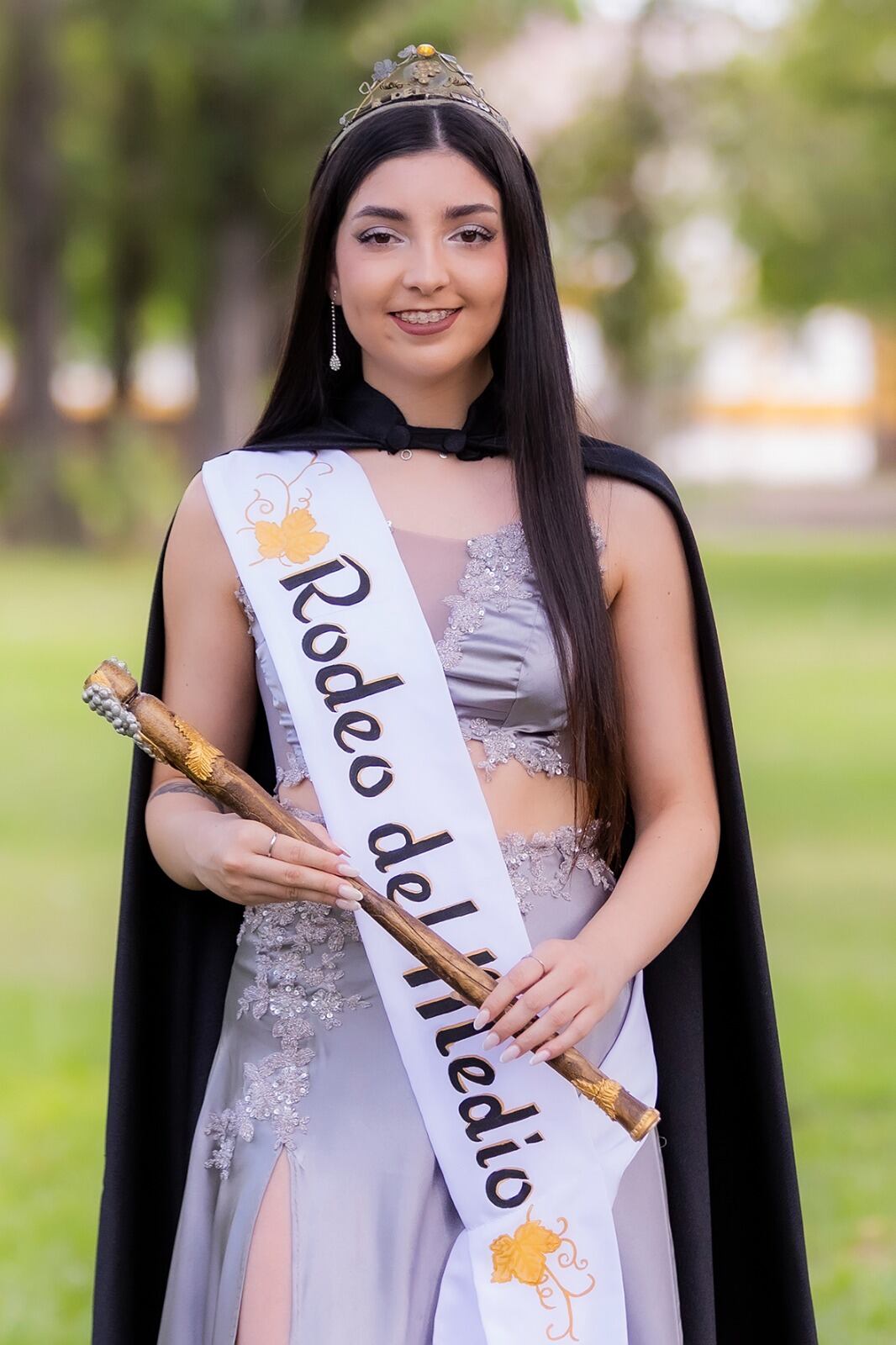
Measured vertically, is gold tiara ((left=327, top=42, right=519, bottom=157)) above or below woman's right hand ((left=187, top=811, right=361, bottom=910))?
above

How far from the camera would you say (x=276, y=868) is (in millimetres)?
2104

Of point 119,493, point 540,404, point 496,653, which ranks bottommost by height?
point 496,653

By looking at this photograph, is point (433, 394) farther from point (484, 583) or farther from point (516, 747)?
→ point (516, 747)

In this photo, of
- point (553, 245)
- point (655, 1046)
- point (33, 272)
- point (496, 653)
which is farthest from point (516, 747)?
point (33, 272)

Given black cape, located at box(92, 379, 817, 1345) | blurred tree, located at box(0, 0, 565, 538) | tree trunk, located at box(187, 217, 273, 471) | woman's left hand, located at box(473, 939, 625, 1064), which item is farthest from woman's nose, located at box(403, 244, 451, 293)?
tree trunk, located at box(187, 217, 273, 471)

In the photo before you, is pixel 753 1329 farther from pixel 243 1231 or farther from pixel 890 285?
pixel 890 285

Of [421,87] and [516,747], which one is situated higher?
[421,87]

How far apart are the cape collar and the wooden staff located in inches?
21.6

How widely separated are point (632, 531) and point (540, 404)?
20 cm

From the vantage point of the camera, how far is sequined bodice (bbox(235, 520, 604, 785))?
2320mm

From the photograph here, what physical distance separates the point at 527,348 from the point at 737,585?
669 inches

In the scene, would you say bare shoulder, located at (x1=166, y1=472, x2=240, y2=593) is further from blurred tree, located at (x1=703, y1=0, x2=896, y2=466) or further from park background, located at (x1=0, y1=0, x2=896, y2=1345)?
blurred tree, located at (x1=703, y1=0, x2=896, y2=466)

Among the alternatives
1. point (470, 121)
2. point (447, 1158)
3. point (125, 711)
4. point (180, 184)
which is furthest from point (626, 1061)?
point (180, 184)

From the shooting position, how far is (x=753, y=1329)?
2.76 m
